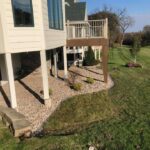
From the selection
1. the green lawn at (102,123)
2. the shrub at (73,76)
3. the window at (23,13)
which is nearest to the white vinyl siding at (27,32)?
the window at (23,13)

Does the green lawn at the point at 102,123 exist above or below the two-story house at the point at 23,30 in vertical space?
below

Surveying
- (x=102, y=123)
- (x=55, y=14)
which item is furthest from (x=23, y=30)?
(x=102, y=123)

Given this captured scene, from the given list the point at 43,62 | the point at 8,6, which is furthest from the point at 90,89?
the point at 8,6

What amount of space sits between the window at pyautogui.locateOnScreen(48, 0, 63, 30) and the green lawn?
449 centimetres

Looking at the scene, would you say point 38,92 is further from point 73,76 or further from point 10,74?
point 73,76

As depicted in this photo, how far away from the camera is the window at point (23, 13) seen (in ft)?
36.2

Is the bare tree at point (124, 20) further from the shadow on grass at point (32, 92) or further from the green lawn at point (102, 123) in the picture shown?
the shadow on grass at point (32, 92)

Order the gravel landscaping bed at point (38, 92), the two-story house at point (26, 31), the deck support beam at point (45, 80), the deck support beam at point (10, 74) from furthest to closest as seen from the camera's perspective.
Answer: the deck support beam at point (45, 80) < the gravel landscaping bed at point (38, 92) < the deck support beam at point (10, 74) < the two-story house at point (26, 31)

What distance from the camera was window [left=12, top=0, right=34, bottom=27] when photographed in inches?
435

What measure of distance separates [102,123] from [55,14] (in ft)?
27.3

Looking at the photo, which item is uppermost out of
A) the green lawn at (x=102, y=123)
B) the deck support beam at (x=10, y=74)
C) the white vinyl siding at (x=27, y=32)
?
the white vinyl siding at (x=27, y=32)

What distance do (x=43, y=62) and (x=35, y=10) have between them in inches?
95.9

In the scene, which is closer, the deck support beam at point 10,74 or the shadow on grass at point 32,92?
the deck support beam at point 10,74

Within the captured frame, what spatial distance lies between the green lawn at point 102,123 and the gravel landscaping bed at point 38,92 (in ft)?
1.56
